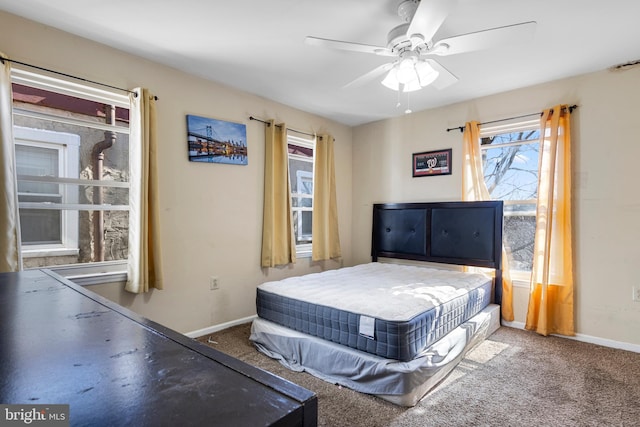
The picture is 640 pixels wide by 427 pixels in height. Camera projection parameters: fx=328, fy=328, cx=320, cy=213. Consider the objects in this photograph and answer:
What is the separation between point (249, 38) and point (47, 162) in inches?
67.4

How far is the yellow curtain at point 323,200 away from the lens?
13.2 feet

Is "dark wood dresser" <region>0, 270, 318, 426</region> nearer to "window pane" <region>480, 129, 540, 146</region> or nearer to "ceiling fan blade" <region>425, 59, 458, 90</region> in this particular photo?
"ceiling fan blade" <region>425, 59, 458, 90</region>

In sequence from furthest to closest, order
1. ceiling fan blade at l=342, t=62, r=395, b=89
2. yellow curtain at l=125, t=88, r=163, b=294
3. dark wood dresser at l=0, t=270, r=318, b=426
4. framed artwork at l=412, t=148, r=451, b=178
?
framed artwork at l=412, t=148, r=451, b=178 < yellow curtain at l=125, t=88, r=163, b=294 < ceiling fan blade at l=342, t=62, r=395, b=89 < dark wood dresser at l=0, t=270, r=318, b=426

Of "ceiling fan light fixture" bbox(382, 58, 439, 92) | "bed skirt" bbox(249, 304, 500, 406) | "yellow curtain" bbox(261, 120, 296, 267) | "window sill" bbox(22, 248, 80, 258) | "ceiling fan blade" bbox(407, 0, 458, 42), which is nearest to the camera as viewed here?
"ceiling fan blade" bbox(407, 0, 458, 42)

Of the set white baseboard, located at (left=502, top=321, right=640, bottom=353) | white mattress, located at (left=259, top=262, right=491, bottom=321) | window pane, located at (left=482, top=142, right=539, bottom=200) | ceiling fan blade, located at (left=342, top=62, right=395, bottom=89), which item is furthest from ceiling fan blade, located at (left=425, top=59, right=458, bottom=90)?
white baseboard, located at (left=502, top=321, right=640, bottom=353)

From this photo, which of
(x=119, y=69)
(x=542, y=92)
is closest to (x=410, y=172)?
(x=542, y=92)

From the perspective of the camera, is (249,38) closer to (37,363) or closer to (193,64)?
(193,64)

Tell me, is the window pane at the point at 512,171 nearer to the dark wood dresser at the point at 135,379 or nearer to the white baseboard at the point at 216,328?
the white baseboard at the point at 216,328

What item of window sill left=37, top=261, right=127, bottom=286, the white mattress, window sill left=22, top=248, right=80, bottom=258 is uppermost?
window sill left=22, top=248, right=80, bottom=258

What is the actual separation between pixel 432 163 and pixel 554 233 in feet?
4.60

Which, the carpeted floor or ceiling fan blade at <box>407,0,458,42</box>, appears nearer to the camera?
ceiling fan blade at <box>407,0,458,42</box>

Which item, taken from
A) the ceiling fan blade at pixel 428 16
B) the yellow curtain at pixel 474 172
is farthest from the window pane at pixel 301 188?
the ceiling fan blade at pixel 428 16

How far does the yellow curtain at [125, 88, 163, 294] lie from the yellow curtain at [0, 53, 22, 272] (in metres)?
0.66

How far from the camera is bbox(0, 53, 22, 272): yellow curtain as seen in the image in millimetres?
1984
